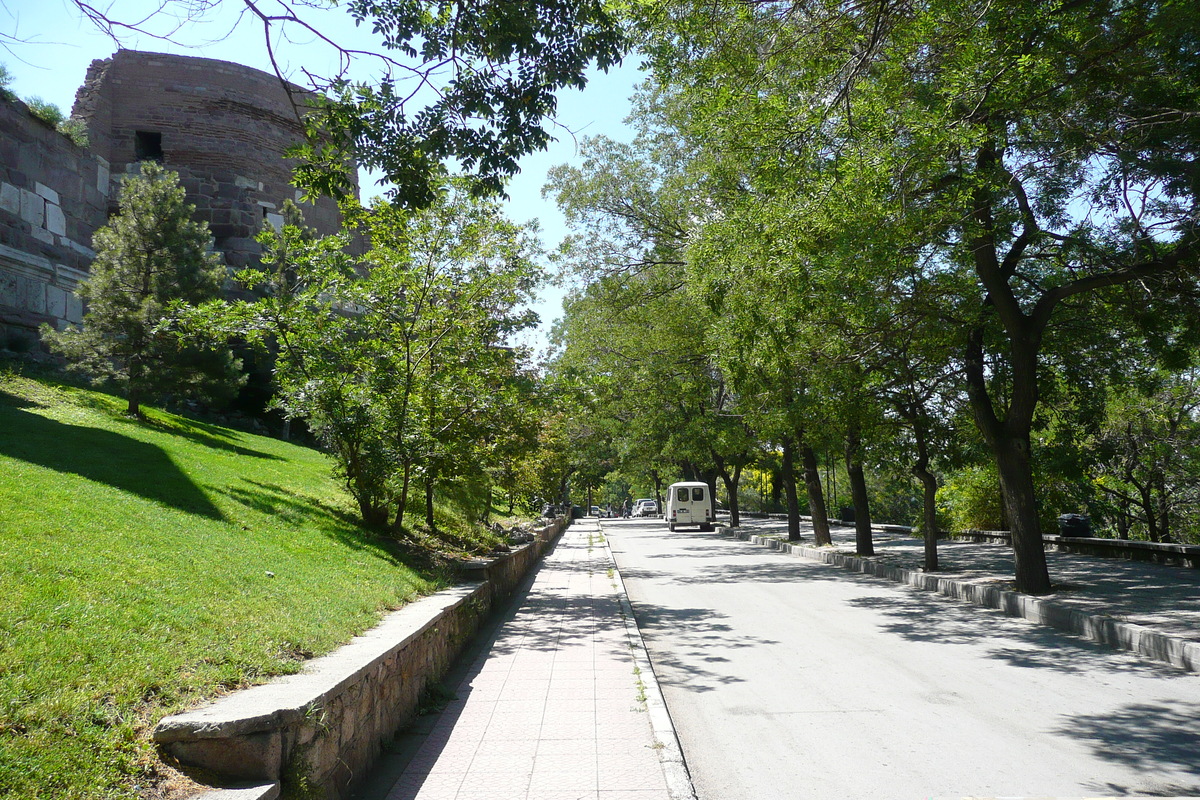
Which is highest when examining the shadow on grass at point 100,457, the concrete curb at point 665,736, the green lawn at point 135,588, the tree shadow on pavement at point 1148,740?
the shadow on grass at point 100,457

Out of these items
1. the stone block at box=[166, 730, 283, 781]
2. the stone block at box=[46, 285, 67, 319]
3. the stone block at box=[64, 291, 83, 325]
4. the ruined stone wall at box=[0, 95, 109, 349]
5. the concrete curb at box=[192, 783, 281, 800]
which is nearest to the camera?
the concrete curb at box=[192, 783, 281, 800]

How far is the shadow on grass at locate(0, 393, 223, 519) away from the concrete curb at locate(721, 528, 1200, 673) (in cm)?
1073

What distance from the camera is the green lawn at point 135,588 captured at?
363 cm

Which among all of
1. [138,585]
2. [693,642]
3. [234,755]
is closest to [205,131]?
[693,642]

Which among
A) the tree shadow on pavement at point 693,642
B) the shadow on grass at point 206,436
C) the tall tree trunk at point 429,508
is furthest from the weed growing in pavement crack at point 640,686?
the shadow on grass at point 206,436

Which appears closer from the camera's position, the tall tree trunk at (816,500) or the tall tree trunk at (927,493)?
the tall tree trunk at (927,493)

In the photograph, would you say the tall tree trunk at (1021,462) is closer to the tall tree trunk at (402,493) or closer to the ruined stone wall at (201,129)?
the tall tree trunk at (402,493)

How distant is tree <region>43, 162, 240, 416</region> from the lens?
1772cm

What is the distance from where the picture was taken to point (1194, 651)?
825cm

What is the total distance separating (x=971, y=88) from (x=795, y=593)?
9.29 m

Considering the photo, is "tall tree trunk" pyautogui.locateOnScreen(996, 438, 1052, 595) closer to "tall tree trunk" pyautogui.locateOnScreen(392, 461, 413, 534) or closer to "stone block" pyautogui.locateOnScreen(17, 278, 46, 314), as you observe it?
"tall tree trunk" pyautogui.locateOnScreen(392, 461, 413, 534)

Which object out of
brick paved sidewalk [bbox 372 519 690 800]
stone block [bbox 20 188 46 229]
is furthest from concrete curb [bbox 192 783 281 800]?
stone block [bbox 20 188 46 229]

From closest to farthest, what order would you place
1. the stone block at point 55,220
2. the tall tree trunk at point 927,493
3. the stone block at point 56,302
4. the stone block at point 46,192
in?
the tall tree trunk at point 927,493, the stone block at point 56,302, the stone block at point 46,192, the stone block at point 55,220

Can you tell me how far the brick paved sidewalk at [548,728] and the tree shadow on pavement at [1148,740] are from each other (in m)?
2.94
